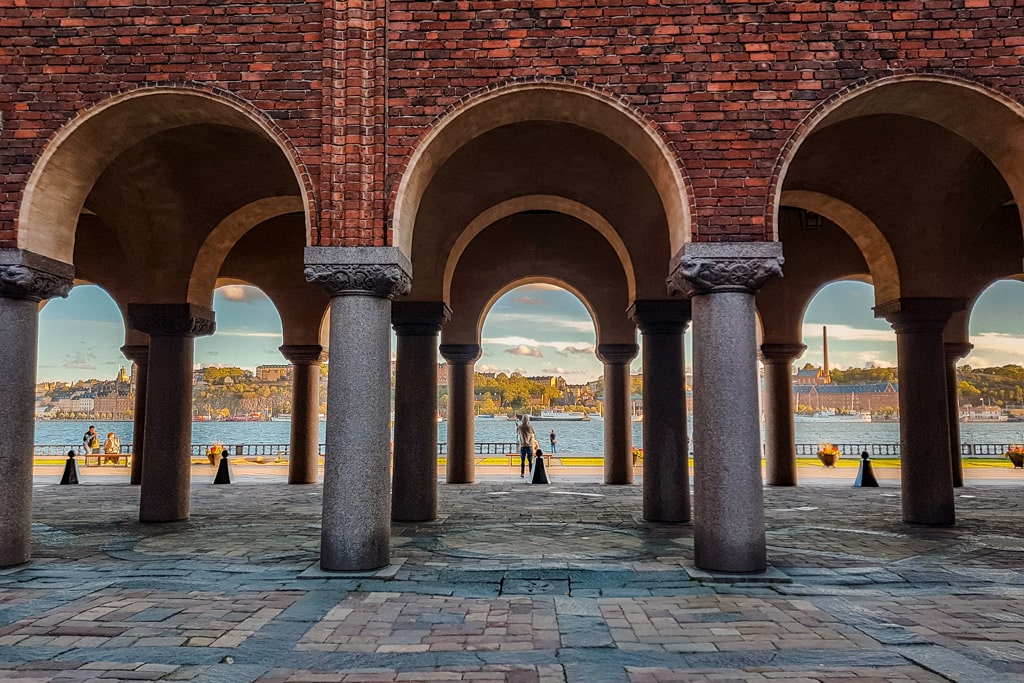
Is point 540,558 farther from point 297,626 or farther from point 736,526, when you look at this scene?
point 297,626

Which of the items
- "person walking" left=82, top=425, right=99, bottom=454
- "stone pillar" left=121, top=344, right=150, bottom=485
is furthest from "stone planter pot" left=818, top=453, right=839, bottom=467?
"person walking" left=82, top=425, right=99, bottom=454

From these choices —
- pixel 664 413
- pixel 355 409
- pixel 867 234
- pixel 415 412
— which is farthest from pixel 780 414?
pixel 355 409

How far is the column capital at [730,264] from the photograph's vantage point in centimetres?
748

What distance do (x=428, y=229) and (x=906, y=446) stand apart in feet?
27.4

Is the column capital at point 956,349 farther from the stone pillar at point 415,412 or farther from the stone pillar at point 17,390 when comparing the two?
the stone pillar at point 17,390

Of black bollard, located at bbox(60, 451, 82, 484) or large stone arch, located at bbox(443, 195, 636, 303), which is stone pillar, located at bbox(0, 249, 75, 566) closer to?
large stone arch, located at bbox(443, 195, 636, 303)

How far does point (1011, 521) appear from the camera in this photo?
11352mm

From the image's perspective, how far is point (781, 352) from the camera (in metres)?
17.5

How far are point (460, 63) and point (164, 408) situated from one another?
7.28 metres

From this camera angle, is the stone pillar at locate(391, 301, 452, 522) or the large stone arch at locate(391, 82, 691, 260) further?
the stone pillar at locate(391, 301, 452, 522)

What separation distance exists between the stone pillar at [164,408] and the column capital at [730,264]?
8.00 metres

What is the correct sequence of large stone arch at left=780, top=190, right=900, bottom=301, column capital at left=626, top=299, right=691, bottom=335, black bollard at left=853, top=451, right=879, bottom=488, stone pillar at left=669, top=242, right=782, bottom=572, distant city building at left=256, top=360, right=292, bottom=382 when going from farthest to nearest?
distant city building at left=256, top=360, right=292, bottom=382 → black bollard at left=853, top=451, right=879, bottom=488 → column capital at left=626, top=299, right=691, bottom=335 → large stone arch at left=780, top=190, right=900, bottom=301 → stone pillar at left=669, top=242, right=782, bottom=572

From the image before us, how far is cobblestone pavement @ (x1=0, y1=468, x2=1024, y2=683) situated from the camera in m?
4.93

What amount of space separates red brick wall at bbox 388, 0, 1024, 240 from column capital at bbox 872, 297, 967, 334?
4081mm
